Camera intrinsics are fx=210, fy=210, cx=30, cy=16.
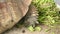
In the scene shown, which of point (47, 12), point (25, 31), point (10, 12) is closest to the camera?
point (10, 12)

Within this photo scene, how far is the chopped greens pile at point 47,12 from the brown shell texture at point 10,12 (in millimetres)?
674

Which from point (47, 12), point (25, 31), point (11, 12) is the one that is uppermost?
point (11, 12)

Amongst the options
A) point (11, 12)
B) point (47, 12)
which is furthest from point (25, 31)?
point (47, 12)

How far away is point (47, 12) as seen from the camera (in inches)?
185

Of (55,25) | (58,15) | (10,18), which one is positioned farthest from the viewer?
(58,15)

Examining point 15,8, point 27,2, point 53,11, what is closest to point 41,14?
point 53,11

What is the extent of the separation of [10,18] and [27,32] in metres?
0.56

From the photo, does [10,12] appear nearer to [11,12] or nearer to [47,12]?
[11,12]

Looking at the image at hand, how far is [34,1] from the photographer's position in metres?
4.99

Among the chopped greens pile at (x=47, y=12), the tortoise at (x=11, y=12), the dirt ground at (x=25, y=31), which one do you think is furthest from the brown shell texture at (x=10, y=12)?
the chopped greens pile at (x=47, y=12)

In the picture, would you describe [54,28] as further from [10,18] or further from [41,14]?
[10,18]

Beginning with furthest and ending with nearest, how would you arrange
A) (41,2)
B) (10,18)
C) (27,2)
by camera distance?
(41,2) → (27,2) → (10,18)

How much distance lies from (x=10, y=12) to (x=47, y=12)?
120 centimetres

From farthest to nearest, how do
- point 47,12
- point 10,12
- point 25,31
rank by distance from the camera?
point 47,12
point 25,31
point 10,12
